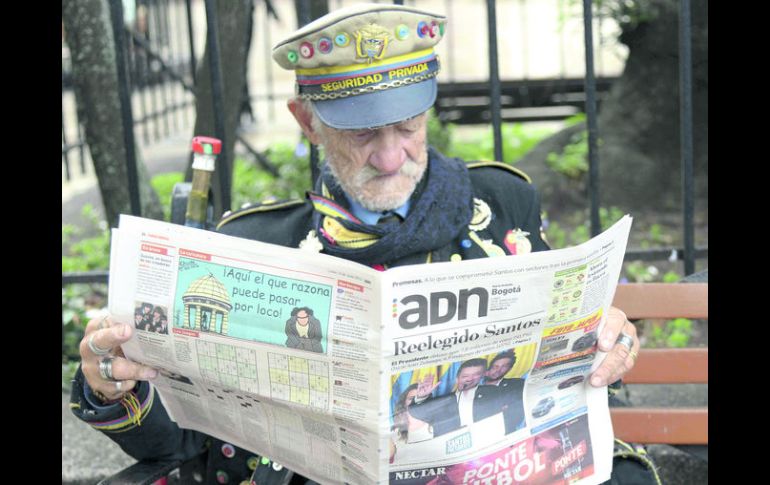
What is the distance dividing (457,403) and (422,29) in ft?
2.76

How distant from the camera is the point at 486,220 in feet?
8.34

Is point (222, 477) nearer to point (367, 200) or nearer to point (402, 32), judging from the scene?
point (367, 200)

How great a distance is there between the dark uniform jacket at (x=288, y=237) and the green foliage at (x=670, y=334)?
4.74 ft

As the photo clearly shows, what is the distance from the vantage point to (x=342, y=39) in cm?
229

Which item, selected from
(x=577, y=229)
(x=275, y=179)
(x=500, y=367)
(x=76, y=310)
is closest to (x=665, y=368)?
(x=500, y=367)

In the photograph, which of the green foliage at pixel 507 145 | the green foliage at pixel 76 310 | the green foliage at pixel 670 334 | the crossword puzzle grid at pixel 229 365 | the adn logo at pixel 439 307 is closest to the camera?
the adn logo at pixel 439 307

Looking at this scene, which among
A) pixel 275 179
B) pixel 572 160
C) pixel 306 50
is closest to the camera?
pixel 306 50

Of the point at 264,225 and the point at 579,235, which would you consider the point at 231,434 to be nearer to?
the point at 264,225

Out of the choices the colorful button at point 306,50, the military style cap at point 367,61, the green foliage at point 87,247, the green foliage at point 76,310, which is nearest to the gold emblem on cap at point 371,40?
the military style cap at point 367,61

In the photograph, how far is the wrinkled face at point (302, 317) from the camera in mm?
1976

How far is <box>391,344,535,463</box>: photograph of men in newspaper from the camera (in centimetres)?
201

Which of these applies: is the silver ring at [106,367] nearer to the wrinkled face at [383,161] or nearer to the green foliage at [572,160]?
the wrinkled face at [383,161]

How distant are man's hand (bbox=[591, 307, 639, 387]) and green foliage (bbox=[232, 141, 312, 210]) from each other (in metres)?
2.93
